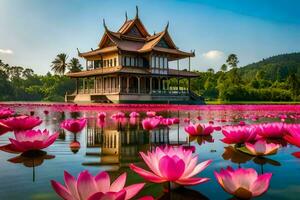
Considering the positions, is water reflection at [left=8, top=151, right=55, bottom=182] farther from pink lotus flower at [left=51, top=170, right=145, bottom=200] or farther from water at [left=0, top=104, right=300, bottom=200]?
pink lotus flower at [left=51, top=170, right=145, bottom=200]

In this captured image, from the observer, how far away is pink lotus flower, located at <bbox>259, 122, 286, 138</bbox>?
7.50 feet

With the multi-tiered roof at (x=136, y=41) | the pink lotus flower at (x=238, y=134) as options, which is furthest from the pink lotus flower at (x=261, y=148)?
the multi-tiered roof at (x=136, y=41)

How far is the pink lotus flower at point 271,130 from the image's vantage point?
7.50ft

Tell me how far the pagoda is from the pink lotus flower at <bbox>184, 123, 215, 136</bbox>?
25434 mm

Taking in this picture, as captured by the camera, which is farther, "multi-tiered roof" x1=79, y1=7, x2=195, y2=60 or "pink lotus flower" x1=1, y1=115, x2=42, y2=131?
"multi-tiered roof" x1=79, y1=7, x2=195, y2=60

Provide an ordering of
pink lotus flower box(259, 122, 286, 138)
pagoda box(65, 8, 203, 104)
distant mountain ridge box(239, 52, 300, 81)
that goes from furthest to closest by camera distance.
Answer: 1. distant mountain ridge box(239, 52, 300, 81)
2. pagoda box(65, 8, 203, 104)
3. pink lotus flower box(259, 122, 286, 138)

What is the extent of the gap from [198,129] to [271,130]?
571 millimetres

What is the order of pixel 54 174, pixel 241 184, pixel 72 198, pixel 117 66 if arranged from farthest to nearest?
pixel 117 66, pixel 54 174, pixel 241 184, pixel 72 198

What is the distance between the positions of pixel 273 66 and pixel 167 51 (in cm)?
12988

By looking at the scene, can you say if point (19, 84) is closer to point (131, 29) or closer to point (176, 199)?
point (131, 29)

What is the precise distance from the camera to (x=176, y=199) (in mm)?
980

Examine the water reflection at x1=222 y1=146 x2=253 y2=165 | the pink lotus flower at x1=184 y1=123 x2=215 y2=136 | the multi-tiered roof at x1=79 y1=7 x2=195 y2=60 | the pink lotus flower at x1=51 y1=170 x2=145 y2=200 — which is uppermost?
the multi-tiered roof at x1=79 y1=7 x2=195 y2=60

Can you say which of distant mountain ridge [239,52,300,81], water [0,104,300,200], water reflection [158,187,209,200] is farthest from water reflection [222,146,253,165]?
distant mountain ridge [239,52,300,81]

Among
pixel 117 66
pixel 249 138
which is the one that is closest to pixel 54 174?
pixel 249 138
